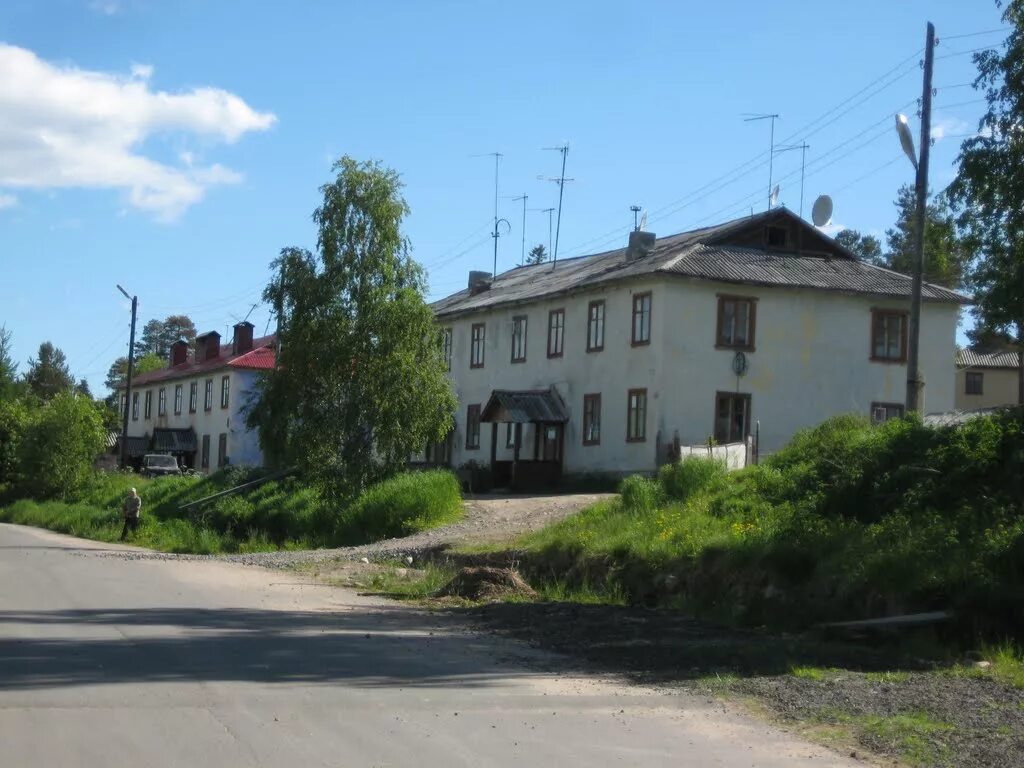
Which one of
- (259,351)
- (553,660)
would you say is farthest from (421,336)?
(259,351)

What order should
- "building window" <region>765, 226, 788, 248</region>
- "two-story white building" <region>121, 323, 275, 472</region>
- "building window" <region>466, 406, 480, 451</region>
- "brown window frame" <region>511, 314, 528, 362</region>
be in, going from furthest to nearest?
"two-story white building" <region>121, 323, 275, 472</region>
"building window" <region>466, 406, 480, 451</region>
"brown window frame" <region>511, 314, 528, 362</region>
"building window" <region>765, 226, 788, 248</region>

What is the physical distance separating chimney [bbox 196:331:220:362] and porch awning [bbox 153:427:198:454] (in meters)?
4.91

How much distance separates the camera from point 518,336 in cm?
4716

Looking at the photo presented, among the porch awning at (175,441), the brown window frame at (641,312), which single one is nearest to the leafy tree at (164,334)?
the porch awning at (175,441)

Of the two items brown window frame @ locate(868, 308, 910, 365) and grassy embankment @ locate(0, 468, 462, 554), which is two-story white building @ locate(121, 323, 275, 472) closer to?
grassy embankment @ locate(0, 468, 462, 554)

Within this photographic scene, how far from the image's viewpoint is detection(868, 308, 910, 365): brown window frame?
137 ft

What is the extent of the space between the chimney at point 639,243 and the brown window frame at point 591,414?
5.64m

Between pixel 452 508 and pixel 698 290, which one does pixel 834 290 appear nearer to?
pixel 698 290

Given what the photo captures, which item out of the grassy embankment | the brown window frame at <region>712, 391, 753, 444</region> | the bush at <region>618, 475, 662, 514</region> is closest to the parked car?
the grassy embankment

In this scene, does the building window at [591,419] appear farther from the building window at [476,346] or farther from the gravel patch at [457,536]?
the building window at [476,346]

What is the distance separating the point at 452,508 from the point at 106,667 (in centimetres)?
2297

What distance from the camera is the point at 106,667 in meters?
11.3

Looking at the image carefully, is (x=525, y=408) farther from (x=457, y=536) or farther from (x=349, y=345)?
(x=457, y=536)

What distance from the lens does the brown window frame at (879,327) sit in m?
41.7
